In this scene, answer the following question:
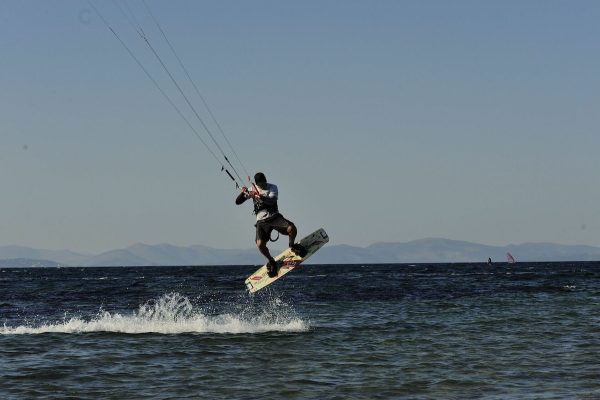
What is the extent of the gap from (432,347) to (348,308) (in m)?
14.6

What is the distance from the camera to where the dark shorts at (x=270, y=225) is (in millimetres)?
21625

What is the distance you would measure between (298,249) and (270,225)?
Answer: 1528mm

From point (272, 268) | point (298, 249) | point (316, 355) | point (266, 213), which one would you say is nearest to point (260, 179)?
point (266, 213)

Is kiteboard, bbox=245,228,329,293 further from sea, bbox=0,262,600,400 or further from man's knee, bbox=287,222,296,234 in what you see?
man's knee, bbox=287,222,296,234

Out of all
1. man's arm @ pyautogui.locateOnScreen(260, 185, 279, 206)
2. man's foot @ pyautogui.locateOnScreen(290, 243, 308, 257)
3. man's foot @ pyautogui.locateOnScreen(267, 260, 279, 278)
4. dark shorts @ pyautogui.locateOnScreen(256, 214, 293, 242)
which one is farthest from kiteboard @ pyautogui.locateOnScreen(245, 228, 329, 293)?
man's arm @ pyautogui.locateOnScreen(260, 185, 279, 206)

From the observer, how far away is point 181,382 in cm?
1670

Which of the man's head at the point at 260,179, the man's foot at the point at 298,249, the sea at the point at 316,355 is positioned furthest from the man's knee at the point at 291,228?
the sea at the point at 316,355

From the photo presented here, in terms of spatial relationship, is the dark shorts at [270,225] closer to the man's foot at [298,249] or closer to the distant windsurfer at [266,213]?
the distant windsurfer at [266,213]

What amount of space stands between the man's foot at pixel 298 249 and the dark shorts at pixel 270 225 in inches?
37.8

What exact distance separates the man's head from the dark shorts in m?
0.91

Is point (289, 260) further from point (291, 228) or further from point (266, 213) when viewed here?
point (266, 213)

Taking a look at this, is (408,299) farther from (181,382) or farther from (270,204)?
(181,382)

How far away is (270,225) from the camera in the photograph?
21.6 meters

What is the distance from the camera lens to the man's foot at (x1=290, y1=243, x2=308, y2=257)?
74.1ft
